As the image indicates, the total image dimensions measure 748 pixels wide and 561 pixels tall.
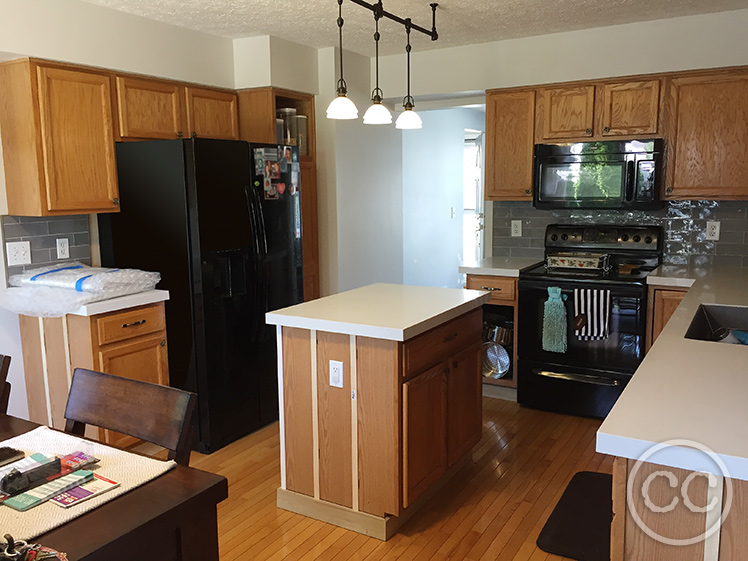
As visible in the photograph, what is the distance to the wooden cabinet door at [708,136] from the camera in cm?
367

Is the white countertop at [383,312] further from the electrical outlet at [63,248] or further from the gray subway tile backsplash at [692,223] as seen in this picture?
the gray subway tile backsplash at [692,223]

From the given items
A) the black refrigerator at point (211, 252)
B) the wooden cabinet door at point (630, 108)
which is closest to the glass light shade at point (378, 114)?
the black refrigerator at point (211, 252)

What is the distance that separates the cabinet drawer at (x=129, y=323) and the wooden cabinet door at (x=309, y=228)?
54.3 inches

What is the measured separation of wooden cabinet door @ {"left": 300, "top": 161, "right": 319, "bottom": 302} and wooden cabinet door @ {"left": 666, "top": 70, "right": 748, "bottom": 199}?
2.33 meters

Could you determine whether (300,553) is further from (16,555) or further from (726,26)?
(726,26)

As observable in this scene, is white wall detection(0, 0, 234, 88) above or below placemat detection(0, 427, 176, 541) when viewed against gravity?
above

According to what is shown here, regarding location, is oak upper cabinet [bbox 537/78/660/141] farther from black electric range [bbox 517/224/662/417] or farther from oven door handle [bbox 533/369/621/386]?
oven door handle [bbox 533/369/621/386]

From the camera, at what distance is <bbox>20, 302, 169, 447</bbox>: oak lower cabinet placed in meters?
3.07

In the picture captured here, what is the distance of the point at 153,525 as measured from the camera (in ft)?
3.94

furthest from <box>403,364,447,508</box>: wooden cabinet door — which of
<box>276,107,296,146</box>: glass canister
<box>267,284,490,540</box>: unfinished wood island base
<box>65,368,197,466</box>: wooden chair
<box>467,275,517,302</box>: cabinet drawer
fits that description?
<box>276,107,296,146</box>: glass canister

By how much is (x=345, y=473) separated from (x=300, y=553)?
349 millimetres

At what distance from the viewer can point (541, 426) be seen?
3.74m

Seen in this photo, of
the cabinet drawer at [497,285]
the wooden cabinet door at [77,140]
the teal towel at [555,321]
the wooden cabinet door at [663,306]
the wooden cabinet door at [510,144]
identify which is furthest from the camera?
the wooden cabinet door at [510,144]

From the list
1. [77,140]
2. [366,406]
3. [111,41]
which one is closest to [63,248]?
[77,140]
